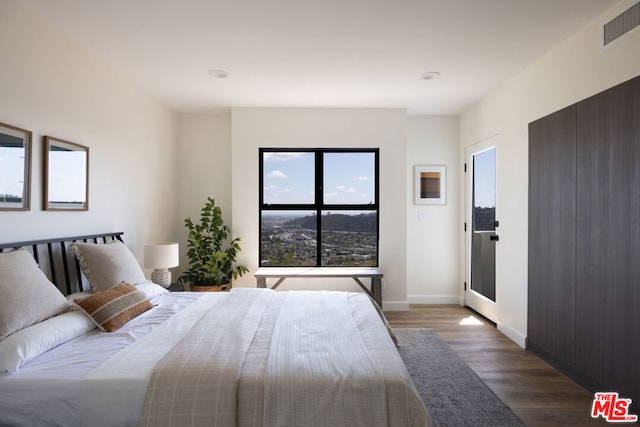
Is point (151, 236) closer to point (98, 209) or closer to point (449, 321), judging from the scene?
point (98, 209)

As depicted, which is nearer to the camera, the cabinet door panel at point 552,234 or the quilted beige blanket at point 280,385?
the quilted beige blanket at point 280,385

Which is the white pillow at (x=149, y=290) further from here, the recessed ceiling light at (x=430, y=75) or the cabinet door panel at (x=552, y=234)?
the cabinet door panel at (x=552, y=234)

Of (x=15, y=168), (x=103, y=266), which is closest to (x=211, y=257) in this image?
(x=103, y=266)

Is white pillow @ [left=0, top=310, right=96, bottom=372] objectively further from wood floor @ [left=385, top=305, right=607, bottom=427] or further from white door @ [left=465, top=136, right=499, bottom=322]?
white door @ [left=465, top=136, right=499, bottom=322]

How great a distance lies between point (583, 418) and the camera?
89.0 inches

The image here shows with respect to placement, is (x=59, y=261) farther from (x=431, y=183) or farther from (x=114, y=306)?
(x=431, y=183)

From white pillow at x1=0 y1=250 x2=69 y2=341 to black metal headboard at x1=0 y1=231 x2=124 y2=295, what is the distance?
0.33 m

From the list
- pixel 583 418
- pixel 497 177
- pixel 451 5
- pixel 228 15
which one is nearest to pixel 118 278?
pixel 228 15

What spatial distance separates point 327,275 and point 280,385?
2.85m

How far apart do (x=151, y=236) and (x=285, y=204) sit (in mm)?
1654

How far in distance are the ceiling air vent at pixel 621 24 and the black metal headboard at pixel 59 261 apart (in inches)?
160

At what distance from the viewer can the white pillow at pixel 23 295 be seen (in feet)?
5.87

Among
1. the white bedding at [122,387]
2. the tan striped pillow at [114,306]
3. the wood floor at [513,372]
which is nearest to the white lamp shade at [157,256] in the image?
the tan striped pillow at [114,306]

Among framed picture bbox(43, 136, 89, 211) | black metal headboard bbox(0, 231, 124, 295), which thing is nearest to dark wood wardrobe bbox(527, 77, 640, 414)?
black metal headboard bbox(0, 231, 124, 295)
